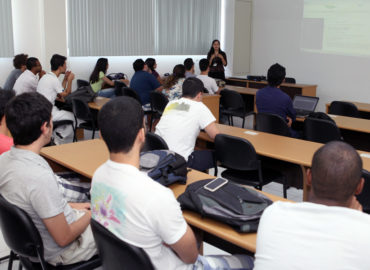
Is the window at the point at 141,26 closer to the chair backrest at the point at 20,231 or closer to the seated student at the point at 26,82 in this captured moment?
the seated student at the point at 26,82

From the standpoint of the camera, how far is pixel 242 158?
3246mm

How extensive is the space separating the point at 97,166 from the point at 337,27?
6.75 meters

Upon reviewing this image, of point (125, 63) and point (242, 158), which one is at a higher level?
point (125, 63)

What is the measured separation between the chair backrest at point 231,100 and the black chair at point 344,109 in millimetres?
1480

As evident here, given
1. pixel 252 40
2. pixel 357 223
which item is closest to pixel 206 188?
pixel 357 223

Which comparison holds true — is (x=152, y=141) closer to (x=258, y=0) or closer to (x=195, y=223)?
(x=195, y=223)

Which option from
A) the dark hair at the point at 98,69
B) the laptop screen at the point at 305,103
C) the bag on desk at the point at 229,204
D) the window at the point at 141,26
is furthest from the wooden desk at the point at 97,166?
the window at the point at 141,26

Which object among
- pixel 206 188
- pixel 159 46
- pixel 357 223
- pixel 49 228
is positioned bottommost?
pixel 49 228

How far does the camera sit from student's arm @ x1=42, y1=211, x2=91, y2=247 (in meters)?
1.82

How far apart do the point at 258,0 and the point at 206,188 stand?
27.3 feet

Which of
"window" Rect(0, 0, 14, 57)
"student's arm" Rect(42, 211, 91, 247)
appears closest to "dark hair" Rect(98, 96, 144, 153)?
"student's arm" Rect(42, 211, 91, 247)

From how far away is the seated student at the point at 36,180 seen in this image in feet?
5.90

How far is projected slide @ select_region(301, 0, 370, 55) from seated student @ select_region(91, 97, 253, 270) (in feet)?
23.3

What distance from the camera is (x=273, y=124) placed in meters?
4.18
